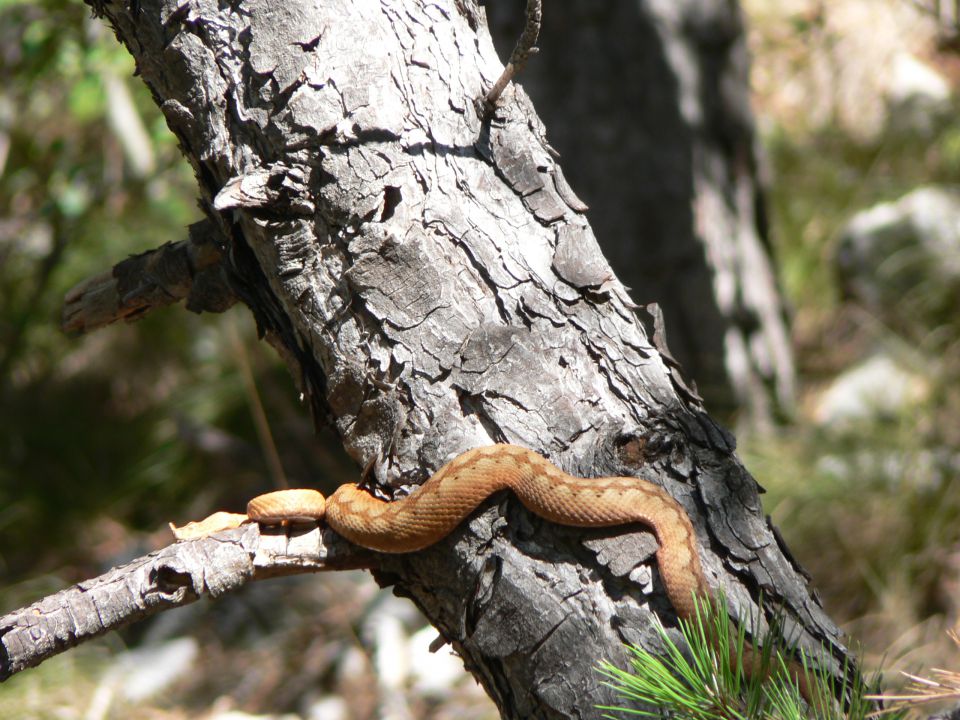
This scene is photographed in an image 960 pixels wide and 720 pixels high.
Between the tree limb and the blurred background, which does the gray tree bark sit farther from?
the blurred background

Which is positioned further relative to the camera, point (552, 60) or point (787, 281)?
point (787, 281)

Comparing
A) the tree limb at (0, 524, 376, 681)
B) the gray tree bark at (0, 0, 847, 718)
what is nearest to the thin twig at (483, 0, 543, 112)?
the gray tree bark at (0, 0, 847, 718)

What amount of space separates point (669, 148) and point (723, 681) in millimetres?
4166

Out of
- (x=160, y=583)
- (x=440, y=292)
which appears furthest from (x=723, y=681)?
(x=160, y=583)

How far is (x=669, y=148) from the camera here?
5.21 m

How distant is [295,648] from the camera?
5.38 m

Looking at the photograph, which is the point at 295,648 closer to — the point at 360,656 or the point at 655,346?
the point at 360,656

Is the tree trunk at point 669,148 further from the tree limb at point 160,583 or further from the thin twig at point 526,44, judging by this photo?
the tree limb at point 160,583

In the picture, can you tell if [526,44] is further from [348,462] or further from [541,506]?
[348,462]

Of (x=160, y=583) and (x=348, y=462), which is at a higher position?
(x=348, y=462)

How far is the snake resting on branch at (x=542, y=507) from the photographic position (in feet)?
5.73

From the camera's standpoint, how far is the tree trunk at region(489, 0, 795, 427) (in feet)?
16.6

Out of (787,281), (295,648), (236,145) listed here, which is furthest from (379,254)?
(787,281)

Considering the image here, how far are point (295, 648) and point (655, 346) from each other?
4.15 m
